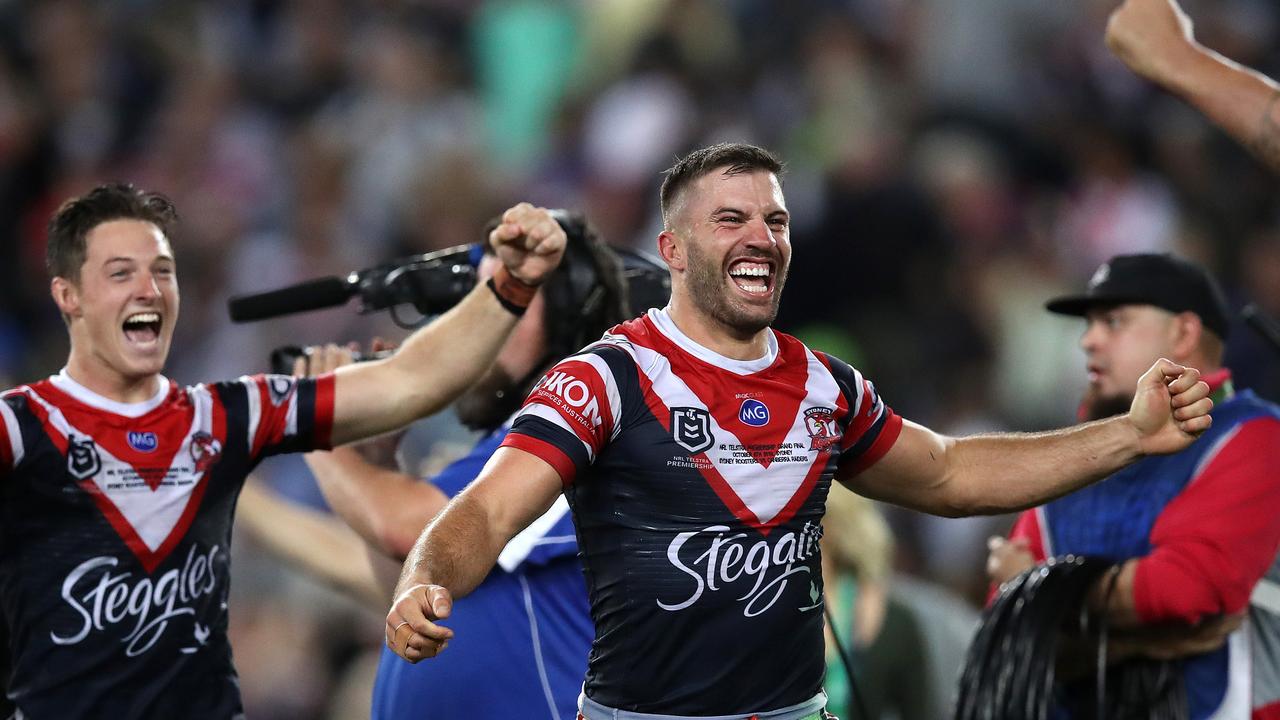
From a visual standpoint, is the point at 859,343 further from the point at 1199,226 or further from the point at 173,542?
the point at 173,542

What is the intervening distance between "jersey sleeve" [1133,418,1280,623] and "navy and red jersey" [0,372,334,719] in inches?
108

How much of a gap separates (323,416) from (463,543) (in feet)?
4.32

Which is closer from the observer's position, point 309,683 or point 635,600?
point 635,600

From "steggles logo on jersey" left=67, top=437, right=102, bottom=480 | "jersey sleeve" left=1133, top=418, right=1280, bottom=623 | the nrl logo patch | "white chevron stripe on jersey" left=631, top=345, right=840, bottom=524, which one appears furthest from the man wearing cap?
"steggles logo on jersey" left=67, top=437, right=102, bottom=480

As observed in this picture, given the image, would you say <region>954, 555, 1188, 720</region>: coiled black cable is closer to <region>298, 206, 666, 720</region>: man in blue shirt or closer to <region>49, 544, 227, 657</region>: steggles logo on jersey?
<region>298, 206, 666, 720</region>: man in blue shirt

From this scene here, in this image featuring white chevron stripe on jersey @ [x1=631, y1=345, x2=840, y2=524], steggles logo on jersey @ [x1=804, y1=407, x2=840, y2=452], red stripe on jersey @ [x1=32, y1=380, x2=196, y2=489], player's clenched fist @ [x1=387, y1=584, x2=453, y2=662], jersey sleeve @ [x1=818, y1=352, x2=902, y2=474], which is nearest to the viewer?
player's clenched fist @ [x1=387, y1=584, x2=453, y2=662]

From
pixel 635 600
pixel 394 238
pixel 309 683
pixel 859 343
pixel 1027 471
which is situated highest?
pixel 394 238

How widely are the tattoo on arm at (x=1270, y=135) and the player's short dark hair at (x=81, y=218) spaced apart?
124 inches

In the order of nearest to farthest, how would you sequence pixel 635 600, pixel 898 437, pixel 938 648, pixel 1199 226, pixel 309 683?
pixel 635 600 < pixel 898 437 < pixel 938 648 < pixel 309 683 < pixel 1199 226

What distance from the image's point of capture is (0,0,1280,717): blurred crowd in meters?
9.80

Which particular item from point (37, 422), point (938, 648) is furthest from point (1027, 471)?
point (938, 648)

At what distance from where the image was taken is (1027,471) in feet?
13.3

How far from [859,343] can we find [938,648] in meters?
3.18

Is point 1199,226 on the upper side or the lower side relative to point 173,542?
upper
